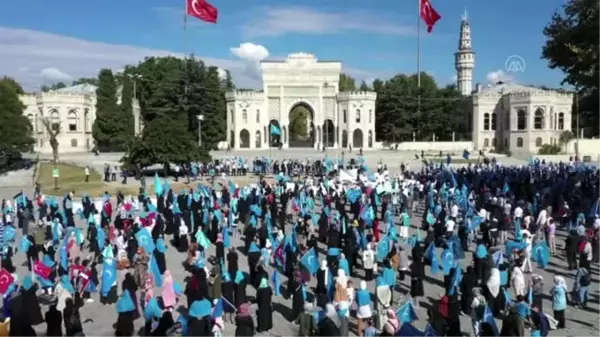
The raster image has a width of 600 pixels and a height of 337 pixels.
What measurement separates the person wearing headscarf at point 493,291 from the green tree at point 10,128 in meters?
40.1

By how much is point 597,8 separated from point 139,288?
21513 millimetres

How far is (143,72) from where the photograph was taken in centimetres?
7075

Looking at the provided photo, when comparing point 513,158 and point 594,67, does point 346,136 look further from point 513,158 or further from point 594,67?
point 594,67

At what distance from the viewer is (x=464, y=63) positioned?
88.9 m

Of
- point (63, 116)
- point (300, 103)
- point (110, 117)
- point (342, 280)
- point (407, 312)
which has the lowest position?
point (407, 312)

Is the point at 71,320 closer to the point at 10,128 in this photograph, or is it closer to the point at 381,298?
the point at 381,298

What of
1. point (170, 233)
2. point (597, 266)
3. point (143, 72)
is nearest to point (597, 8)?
point (597, 266)

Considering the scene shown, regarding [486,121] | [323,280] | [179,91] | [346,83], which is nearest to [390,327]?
[323,280]

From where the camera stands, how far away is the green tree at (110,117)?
64.0 meters

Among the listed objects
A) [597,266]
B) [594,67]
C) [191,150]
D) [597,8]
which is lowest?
[597,266]

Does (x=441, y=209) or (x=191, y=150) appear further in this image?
(x=191, y=150)

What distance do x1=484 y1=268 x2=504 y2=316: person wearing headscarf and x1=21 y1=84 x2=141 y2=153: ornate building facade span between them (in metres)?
60.8

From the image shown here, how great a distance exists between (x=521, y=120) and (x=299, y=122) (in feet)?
173

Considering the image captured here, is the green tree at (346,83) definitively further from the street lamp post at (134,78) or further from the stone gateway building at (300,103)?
the street lamp post at (134,78)
